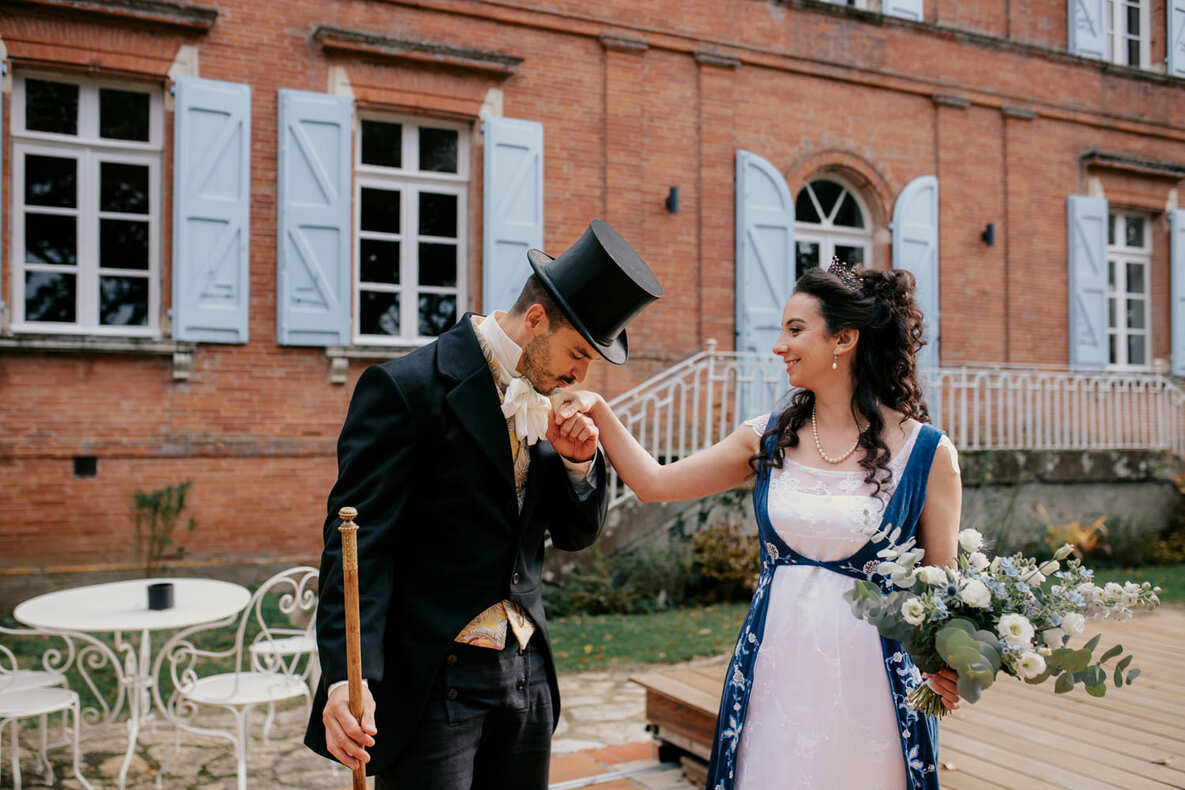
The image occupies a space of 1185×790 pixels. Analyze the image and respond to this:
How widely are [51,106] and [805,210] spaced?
7.73m

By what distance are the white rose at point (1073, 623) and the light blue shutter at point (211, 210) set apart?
7352 mm

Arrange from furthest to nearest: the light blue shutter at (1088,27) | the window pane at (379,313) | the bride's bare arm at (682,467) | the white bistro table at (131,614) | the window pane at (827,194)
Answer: the light blue shutter at (1088,27)
the window pane at (827,194)
the window pane at (379,313)
the white bistro table at (131,614)
the bride's bare arm at (682,467)

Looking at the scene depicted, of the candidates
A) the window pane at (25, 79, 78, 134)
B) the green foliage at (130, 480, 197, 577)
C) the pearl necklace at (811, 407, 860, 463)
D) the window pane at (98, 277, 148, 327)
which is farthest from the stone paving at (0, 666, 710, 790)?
the window pane at (25, 79, 78, 134)

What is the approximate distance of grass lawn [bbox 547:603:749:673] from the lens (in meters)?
6.32

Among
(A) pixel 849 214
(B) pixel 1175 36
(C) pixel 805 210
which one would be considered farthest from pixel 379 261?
(B) pixel 1175 36

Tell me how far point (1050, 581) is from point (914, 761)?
0.56 metres

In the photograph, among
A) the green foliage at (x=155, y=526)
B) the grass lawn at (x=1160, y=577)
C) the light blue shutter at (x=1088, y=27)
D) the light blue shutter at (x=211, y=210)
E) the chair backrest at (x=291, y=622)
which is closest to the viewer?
the chair backrest at (x=291, y=622)

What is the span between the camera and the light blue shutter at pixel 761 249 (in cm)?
1002

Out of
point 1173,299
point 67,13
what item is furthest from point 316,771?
point 1173,299

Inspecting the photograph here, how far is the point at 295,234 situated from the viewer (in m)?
8.22

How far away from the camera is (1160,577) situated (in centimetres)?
963

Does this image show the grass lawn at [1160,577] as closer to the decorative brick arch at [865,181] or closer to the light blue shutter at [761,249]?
the decorative brick arch at [865,181]

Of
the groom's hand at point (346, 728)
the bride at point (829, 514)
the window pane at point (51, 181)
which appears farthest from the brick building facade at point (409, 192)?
the groom's hand at point (346, 728)

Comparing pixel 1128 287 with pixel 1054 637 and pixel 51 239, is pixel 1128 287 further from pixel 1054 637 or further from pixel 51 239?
pixel 51 239
